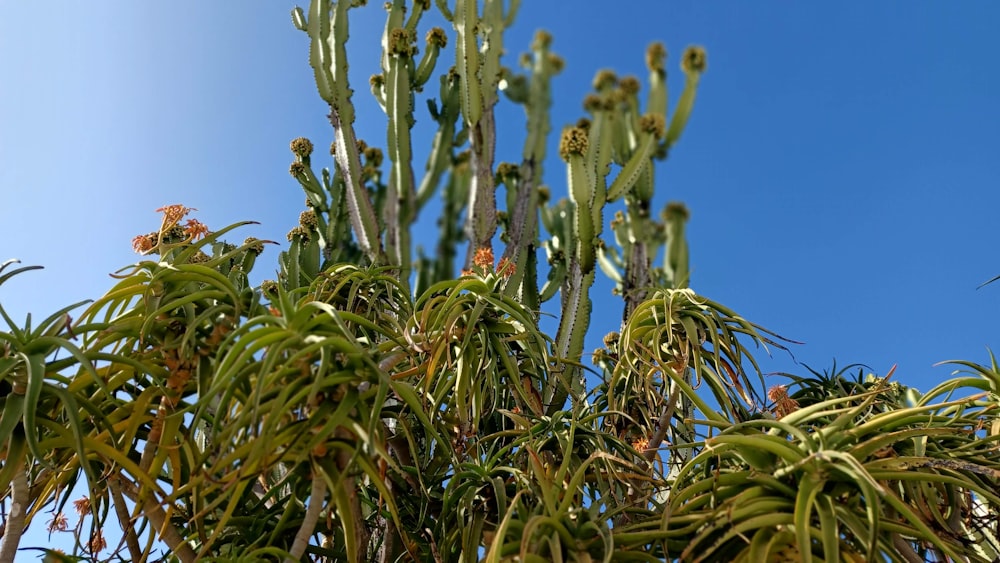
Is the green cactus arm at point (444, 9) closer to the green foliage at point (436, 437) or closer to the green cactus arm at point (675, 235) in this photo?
the green cactus arm at point (675, 235)

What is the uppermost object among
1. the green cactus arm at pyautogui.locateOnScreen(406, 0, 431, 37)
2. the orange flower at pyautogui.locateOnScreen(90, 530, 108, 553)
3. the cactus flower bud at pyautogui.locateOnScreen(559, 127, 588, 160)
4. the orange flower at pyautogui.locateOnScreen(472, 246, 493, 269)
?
the green cactus arm at pyautogui.locateOnScreen(406, 0, 431, 37)

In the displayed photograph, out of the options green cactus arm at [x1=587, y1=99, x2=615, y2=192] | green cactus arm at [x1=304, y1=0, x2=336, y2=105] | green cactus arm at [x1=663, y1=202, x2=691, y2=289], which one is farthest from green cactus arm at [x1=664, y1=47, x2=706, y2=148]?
green cactus arm at [x1=304, y1=0, x2=336, y2=105]

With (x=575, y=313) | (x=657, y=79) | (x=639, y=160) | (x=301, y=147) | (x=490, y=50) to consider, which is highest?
(x=490, y=50)

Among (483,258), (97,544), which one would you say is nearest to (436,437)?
(483,258)

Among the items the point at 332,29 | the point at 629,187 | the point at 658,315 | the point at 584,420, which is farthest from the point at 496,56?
the point at 584,420

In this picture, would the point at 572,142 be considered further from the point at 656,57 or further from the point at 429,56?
the point at 429,56

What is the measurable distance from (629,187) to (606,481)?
90.0 inches

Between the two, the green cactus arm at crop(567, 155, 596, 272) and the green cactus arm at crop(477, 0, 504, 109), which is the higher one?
the green cactus arm at crop(477, 0, 504, 109)

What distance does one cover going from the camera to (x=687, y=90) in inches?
177

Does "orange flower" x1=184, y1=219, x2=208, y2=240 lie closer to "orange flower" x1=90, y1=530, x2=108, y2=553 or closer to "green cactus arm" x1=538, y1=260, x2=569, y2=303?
"orange flower" x1=90, y1=530, x2=108, y2=553

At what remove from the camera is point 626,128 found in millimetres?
4238

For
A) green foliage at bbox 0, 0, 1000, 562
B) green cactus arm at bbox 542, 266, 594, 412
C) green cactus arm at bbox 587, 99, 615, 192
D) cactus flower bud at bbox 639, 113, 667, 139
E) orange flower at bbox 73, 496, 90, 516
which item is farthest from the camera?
cactus flower bud at bbox 639, 113, 667, 139

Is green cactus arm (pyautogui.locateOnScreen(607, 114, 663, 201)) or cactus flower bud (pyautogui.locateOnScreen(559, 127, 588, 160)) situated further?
green cactus arm (pyautogui.locateOnScreen(607, 114, 663, 201))

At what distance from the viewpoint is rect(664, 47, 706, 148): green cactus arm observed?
4332 millimetres
